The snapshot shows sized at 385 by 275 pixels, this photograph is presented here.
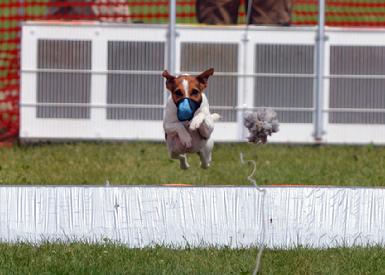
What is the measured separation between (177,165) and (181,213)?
3.70 meters

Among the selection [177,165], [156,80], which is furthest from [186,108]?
[156,80]

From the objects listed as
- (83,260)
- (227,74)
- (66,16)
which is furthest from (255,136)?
(66,16)

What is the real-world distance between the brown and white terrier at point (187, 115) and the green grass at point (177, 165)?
10.2 feet

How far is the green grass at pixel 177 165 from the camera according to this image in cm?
975

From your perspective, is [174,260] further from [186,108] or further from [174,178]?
[174,178]

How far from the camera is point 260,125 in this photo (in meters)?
6.43

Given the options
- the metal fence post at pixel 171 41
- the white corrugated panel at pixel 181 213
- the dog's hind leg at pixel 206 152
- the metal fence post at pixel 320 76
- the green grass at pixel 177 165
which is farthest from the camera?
the metal fence post at pixel 320 76

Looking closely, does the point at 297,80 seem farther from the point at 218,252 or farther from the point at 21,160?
the point at 218,252

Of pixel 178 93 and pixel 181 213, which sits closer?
pixel 178 93

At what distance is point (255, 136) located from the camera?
644cm

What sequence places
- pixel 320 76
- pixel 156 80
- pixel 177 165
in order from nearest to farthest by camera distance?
pixel 177 165 → pixel 156 80 → pixel 320 76

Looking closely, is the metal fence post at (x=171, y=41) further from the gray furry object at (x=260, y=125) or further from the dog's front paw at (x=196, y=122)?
the dog's front paw at (x=196, y=122)

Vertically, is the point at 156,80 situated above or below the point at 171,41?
below

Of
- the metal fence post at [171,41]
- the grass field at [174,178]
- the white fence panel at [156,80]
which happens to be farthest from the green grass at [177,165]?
the metal fence post at [171,41]
